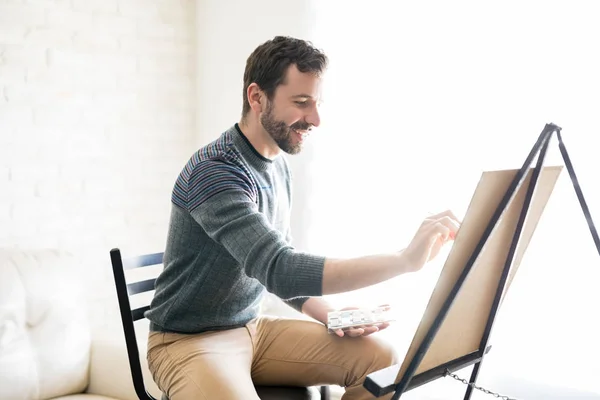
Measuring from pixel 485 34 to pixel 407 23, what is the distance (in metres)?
0.29

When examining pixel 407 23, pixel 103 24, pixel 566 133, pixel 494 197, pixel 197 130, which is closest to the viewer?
pixel 494 197

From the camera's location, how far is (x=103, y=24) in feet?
8.09

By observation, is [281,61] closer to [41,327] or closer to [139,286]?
[139,286]

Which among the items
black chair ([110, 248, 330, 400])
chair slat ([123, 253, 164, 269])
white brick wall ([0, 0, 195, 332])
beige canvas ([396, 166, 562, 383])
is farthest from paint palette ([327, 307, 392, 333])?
white brick wall ([0, 0, 195, 332])

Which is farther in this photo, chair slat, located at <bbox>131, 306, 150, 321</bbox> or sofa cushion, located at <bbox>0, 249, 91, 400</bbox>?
sofa cushion, located at <bbox>0, 249, 91, 400</bbox>

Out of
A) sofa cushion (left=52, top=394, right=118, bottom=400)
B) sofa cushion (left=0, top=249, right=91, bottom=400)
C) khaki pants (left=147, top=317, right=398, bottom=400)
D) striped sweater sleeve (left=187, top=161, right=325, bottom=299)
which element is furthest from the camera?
sofa cushion (left=52, top=394, right=118, bottom=400)

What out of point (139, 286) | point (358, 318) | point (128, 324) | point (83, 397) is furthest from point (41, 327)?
point (358, 318)

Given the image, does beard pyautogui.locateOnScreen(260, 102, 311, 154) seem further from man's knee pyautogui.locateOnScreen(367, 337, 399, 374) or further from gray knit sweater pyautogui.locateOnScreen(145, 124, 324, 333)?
man's knee pyautogui.locateOnScreen(367, 337, 399, 374)

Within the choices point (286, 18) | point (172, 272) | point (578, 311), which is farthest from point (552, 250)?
point (286, 18)

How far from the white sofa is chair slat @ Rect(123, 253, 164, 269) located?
0.38 meters

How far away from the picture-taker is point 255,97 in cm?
165

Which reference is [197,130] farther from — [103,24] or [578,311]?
[578,311]

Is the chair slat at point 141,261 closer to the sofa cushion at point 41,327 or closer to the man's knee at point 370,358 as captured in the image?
the sofa cushion at point 41,327

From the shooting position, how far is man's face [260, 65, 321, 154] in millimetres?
1605
